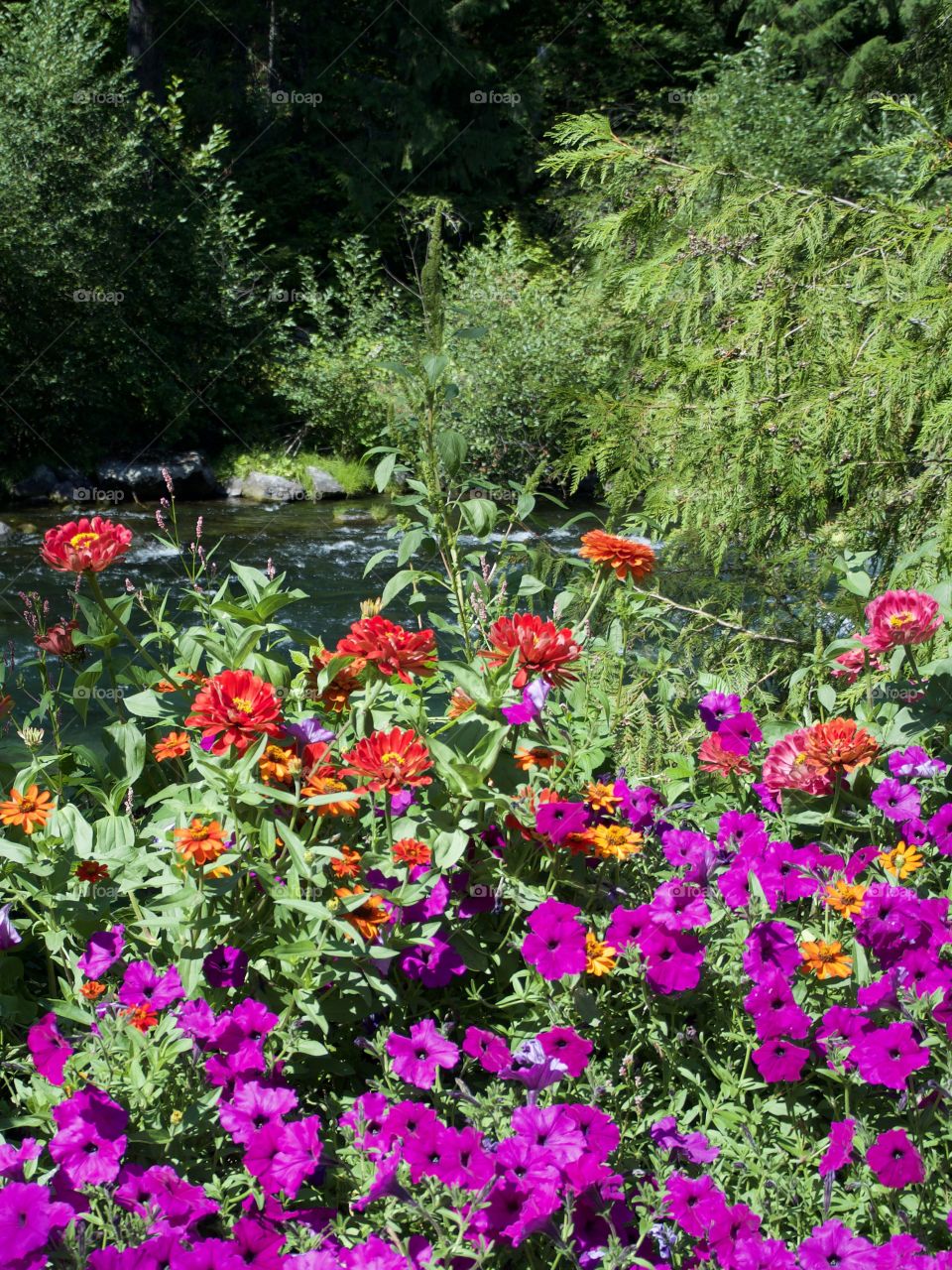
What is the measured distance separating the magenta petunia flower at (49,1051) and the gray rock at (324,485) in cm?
1114

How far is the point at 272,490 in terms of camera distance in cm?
1227

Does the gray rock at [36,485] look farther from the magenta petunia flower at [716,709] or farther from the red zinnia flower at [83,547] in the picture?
the magenta petunia flower at [716,709]

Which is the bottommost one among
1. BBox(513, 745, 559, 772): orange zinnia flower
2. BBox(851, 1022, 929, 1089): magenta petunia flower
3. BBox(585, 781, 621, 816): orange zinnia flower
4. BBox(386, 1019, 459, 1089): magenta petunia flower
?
BBox(851, 1022, 929, 1089): magenta petunia flower

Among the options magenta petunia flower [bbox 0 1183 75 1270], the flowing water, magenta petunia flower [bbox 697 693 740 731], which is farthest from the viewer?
the flowing water

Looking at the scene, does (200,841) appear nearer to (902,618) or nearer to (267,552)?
(902,618)

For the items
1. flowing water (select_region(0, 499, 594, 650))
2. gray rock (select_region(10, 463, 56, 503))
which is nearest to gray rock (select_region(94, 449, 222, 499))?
flowing water (select_region(0, 499, 594, 650))

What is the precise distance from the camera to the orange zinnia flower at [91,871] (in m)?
1.70

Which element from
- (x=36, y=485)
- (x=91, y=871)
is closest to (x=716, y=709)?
(x=91, y=871)

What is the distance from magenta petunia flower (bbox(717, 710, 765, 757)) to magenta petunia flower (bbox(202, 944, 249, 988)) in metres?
0.87

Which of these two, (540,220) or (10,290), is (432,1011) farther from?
(540,220)

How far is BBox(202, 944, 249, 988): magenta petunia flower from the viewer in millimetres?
1535

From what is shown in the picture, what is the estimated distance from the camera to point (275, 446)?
1380 cm

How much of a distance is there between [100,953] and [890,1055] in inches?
39.5

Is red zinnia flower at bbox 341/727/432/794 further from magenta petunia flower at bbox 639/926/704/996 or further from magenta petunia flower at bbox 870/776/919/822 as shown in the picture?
magenta petunia flower at bbox 870/776/919/822
